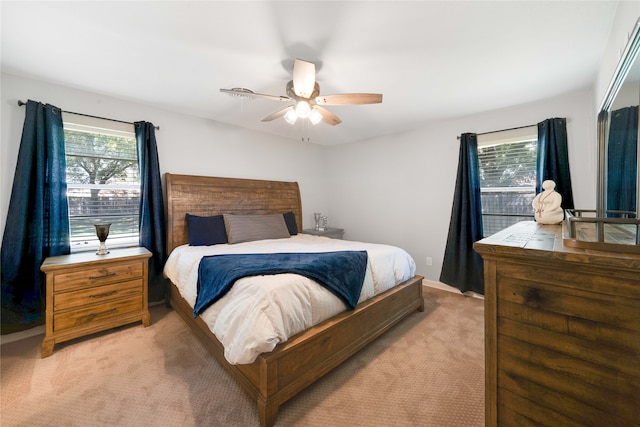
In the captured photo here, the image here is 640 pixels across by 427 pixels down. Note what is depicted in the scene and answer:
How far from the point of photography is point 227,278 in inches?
64.9

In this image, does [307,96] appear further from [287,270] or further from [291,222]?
[291,222]

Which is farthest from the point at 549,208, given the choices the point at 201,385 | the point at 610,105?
the point at 201,385

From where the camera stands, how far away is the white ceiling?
1.46 metres

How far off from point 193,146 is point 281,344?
2.82 metres

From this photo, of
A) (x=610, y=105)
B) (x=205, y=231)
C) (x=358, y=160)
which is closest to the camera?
(x=610, y=105)

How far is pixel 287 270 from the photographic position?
5.55ft

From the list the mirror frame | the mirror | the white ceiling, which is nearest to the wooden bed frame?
the white ceiling

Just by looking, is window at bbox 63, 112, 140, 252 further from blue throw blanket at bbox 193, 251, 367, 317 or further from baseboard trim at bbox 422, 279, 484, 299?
baseboard trim at bbox 422, 279, 484, 299

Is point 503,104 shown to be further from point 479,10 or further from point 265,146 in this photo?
point 265,146

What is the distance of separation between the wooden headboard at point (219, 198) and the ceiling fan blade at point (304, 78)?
1.92 meters

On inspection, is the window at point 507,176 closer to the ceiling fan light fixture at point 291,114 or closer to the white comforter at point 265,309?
the white comforter at point 265,309

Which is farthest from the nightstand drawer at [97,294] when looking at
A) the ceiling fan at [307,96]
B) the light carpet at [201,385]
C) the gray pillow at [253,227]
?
A: the ceiling fan at [307,96]

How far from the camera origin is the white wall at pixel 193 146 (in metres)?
2.20

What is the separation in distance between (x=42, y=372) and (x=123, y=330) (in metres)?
0.60
